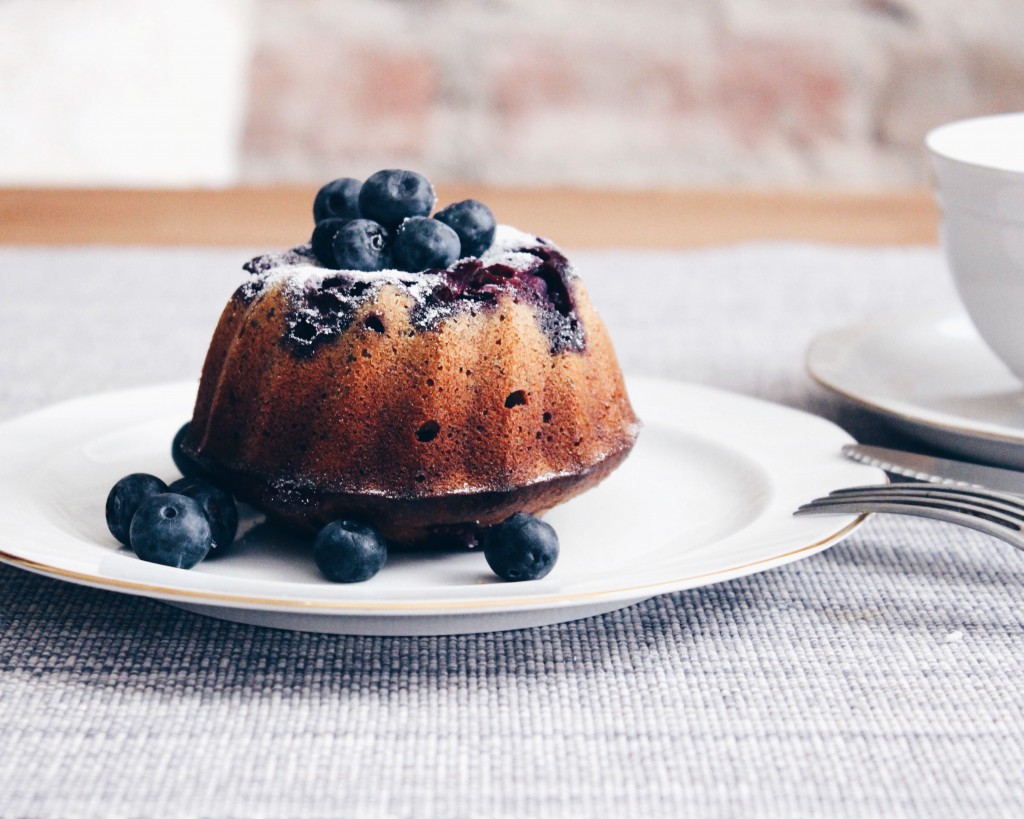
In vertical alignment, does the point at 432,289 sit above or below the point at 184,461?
above

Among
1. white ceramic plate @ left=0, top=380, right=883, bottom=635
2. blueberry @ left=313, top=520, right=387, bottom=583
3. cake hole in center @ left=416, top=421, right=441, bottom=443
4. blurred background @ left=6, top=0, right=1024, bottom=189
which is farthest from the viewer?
blurred background @ left=6, top=0, right=1024, bottom=189

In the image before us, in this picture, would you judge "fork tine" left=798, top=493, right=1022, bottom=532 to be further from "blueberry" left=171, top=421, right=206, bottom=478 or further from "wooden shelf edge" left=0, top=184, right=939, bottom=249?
"wooden shelf edge" left=0, top=184, right=939, bottom=249

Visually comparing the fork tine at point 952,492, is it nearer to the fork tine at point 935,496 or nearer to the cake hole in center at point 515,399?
the fork tine at point 935,496

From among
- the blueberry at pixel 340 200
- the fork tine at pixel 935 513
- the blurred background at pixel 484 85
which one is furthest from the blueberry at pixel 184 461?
the blurred background at pixel 484 85

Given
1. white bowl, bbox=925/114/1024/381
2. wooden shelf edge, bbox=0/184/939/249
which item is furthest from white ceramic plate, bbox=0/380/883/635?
wooden shelf edge, bbox=0/184/939/249

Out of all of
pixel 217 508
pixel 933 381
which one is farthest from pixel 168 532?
pixel 933 381

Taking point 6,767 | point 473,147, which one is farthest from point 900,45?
point 6,767

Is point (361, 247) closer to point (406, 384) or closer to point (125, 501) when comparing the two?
point (406, 384)
